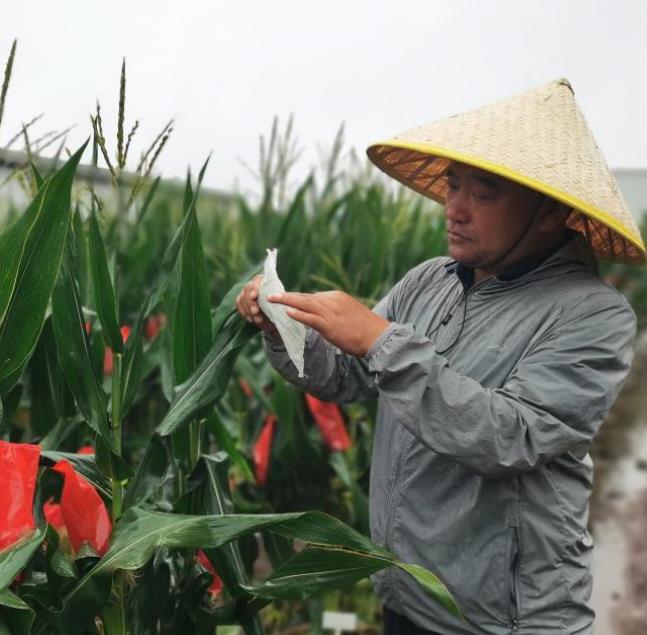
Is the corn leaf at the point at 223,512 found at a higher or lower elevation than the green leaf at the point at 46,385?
lower

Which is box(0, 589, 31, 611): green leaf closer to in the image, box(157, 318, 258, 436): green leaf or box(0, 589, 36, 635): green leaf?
box(0, 589, 36, 635): green leaf

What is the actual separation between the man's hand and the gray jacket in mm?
27

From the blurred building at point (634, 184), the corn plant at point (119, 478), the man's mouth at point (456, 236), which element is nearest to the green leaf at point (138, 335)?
the corn plant at point (119, 478)

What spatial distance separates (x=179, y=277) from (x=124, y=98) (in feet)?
1.58

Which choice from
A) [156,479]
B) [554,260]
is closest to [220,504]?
[156,479]

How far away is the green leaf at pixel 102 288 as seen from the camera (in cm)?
136

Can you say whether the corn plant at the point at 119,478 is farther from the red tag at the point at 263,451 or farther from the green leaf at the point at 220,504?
the red tag at the point at 263,451

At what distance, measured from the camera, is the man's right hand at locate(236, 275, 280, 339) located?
1534 millimetres

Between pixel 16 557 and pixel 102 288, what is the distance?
0.41 metres

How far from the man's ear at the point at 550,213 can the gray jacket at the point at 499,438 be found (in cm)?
5

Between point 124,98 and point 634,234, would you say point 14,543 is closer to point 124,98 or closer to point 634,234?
point 124,98

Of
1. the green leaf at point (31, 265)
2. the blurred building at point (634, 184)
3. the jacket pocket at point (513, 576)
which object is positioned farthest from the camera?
the blurred building at point (634, 184)

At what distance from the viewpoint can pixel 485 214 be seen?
1.55 metres

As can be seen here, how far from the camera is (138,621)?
1.52 metres
